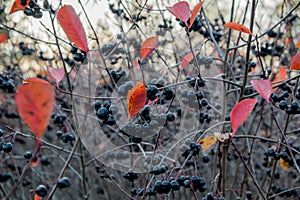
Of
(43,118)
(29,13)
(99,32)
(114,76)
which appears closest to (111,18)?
(99,32)

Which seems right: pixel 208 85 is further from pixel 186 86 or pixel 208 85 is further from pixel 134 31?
pixel 134 31

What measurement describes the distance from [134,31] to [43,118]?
4.69 ft

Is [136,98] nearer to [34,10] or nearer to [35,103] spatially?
[35,103]

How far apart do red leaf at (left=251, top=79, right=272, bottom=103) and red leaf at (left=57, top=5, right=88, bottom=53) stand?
0.51 m

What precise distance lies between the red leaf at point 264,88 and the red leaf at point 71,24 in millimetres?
506

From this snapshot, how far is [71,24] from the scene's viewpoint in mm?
1162

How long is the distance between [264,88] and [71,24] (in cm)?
58

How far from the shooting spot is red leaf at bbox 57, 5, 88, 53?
114 centimetres

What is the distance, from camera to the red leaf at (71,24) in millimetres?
1137

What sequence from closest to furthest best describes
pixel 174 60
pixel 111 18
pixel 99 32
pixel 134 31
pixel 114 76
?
pixel 114 76, pixel 134 31, pixel 174 60, pixel 111 18, pixel 99 32

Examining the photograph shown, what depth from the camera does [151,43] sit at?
153 centimetres

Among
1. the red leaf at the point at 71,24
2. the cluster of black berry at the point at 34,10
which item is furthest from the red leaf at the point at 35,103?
the cluster of black berry at the point at 34,10

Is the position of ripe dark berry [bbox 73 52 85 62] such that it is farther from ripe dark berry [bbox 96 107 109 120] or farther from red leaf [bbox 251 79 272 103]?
red leaf [bbox 251 79 272 103]

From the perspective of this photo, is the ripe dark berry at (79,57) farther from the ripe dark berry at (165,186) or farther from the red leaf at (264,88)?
the red leaf at (264,88)
